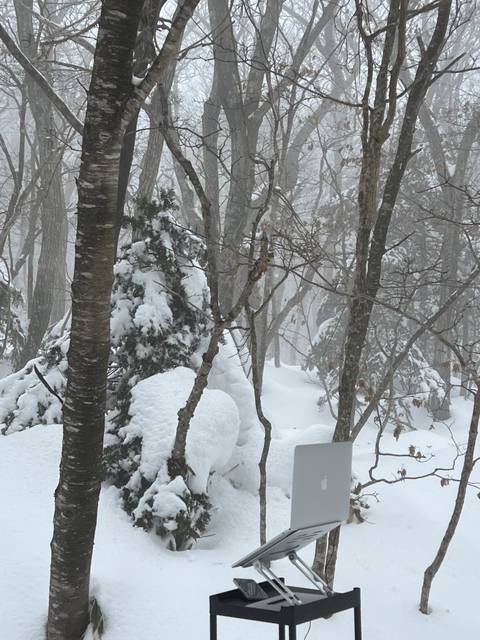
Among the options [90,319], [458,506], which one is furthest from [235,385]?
[90,319]

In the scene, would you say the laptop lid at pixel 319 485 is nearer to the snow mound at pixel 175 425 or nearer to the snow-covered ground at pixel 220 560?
the snow-covered ground at pixel 220 560

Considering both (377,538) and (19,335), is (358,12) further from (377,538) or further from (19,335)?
(19,335)

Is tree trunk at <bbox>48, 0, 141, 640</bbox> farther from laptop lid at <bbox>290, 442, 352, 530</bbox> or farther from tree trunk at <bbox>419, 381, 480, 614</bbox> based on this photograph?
tree trunk at <bbox>419, 381, 480, 614</bbox>

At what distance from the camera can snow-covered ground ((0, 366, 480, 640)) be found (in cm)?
329

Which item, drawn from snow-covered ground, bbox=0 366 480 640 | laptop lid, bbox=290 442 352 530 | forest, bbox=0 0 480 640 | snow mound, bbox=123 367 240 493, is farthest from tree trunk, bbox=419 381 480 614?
laptop lid, bbox=290 442 352 530

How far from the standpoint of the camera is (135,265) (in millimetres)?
5727

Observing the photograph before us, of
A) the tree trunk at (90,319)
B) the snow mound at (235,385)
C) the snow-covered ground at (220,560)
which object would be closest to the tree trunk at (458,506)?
the snow-covered ground at (220,560)

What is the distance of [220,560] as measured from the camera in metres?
4.32

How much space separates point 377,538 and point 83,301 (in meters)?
3.83

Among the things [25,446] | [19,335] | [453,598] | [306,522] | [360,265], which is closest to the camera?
[306,522]

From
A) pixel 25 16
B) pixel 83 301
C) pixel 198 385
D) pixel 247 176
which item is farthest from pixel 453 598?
pixel 25 16

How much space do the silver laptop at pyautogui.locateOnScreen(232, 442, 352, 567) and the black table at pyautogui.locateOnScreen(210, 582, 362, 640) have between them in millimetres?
141

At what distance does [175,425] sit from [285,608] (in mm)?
2864

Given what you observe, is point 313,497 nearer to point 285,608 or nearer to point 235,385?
point 285,608
